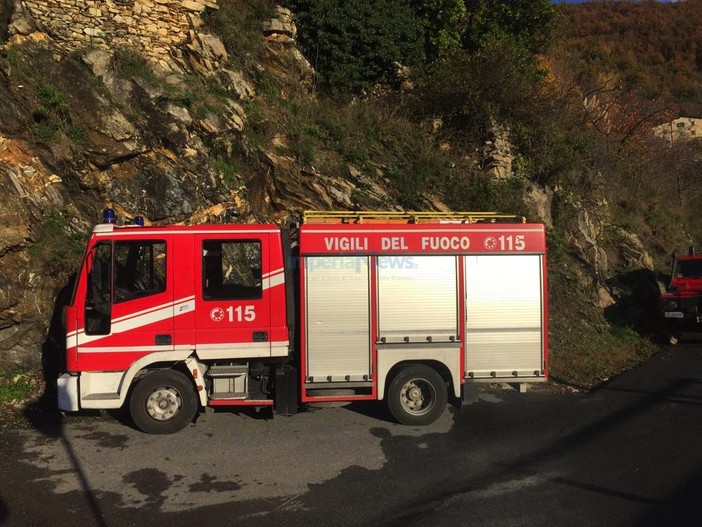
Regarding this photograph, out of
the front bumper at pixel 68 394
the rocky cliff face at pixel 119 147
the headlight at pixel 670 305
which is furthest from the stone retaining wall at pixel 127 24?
the headlight at pixel 670 305

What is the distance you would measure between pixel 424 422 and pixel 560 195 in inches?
429

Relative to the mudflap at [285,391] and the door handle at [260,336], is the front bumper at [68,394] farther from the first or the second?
the mudflap at [285,391]

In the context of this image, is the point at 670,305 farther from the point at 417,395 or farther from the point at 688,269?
the point at 417,395

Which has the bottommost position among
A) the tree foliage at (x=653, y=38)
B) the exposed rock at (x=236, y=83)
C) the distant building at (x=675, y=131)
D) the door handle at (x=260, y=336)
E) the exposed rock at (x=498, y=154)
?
the door handle at (x=260, y=336)

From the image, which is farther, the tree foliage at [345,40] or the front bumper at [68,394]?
the tree foliage at [345,40]

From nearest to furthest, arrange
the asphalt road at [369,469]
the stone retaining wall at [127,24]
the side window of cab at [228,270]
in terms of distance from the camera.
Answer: the asphalt road at [369,469]
the side window of cab at [228,270]
the stone retaining wall at [127,24]

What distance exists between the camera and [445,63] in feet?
53.8

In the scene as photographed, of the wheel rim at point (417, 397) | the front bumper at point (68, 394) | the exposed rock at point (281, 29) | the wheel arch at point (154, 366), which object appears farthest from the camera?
the exposed rock at point (281, 29)

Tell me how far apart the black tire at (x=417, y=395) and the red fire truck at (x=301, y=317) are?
17 mm

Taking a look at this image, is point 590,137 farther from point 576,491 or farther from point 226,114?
point 576,491

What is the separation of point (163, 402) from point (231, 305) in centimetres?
144

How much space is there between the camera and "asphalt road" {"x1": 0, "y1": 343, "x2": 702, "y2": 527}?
15.5 ft

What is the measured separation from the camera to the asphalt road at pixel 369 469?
4734 millimetres

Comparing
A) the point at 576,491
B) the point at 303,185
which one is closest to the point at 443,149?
the point at 303,185
